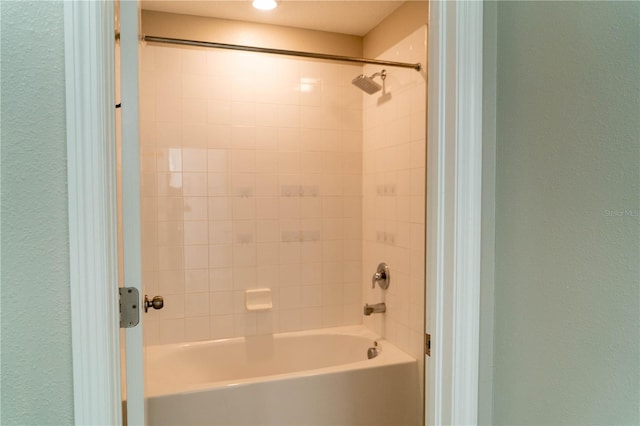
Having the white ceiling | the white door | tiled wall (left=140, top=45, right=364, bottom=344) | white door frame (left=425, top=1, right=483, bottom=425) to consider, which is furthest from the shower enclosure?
the white door

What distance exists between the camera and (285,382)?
6.73ft

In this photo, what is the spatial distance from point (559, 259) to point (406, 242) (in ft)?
4.98

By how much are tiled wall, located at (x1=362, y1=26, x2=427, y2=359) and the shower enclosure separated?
0.04 ft

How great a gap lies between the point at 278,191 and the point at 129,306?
6.35ft

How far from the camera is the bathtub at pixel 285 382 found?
1.93 meters

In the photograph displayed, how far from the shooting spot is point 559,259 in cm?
87

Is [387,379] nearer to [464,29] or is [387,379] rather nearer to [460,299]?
[460,299]

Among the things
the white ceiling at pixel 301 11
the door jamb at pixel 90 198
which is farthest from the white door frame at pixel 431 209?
the white ceiling at pixel 301 11

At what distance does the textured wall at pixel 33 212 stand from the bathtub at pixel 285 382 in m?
1.03

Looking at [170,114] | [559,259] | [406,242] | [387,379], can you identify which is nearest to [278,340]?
[387,379]

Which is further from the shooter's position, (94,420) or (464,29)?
(464,29)

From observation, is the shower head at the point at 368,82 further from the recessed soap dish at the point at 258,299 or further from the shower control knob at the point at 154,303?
the shower control knob at the point at 154,303

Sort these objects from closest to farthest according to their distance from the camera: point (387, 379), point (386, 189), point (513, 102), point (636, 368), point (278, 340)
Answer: point (636, 368) → point (513, 102) → point (387, 379) → point (386, 189) → point (278, 340)

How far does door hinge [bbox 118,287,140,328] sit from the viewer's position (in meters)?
0.87
